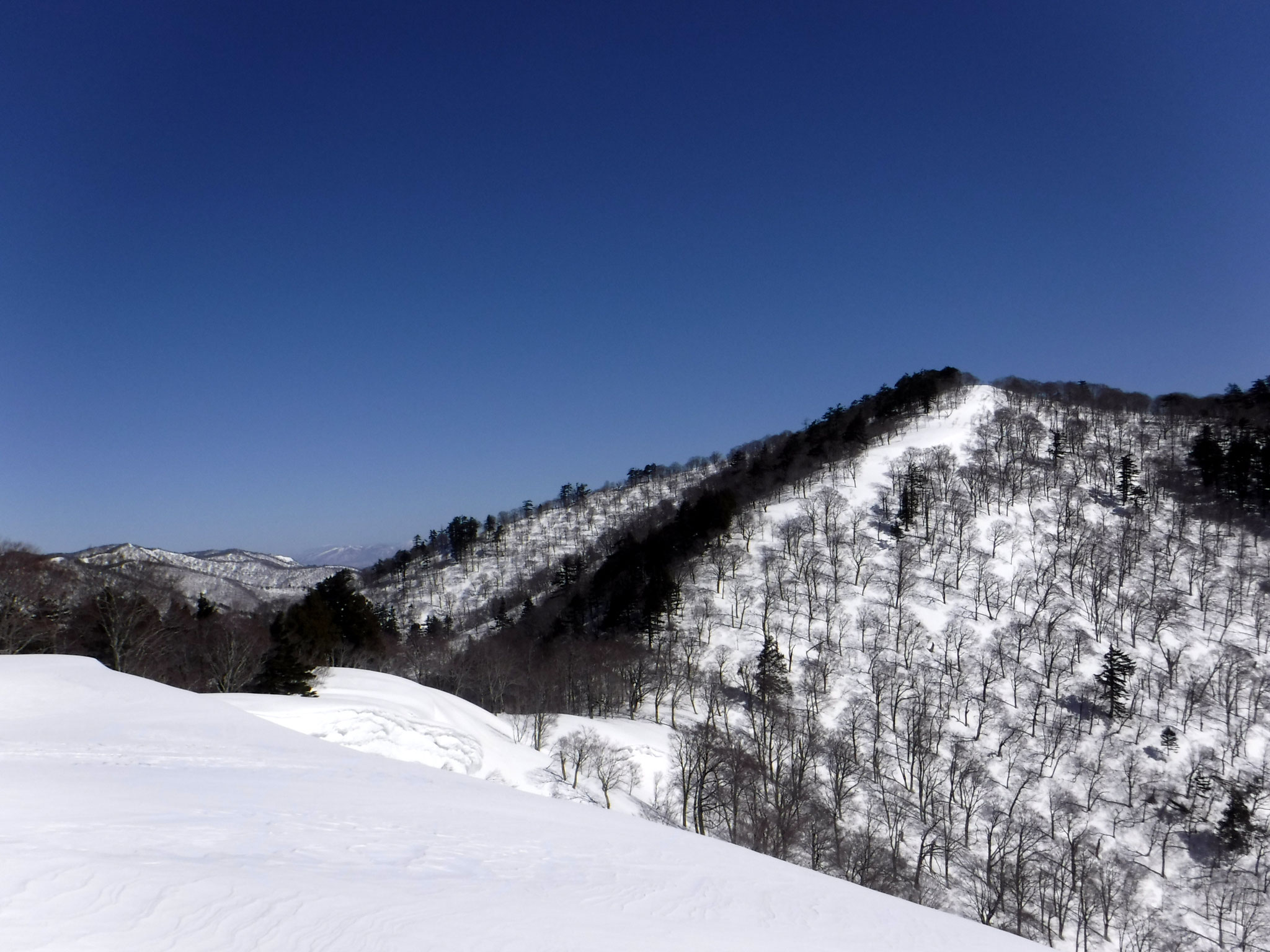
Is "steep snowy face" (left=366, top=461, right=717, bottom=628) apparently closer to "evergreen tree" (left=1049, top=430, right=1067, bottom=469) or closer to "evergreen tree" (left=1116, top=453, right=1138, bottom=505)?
"evergreen tree" (left=1049, top=430, right=1067, bottom=469)

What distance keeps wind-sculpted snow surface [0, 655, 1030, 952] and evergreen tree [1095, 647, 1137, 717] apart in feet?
182

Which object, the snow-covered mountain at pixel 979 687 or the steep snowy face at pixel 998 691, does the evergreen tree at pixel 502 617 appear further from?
the steep snowy face at pixel 998 691

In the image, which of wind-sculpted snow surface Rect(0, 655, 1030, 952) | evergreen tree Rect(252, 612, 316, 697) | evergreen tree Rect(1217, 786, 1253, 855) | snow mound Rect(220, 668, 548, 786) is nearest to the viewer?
wind-sculpted snow surface Rect(0, 655, 1030, 952)

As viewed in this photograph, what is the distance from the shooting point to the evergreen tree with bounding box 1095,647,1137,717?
55.8 m

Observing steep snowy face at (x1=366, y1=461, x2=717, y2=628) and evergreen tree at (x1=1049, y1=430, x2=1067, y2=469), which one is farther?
steep snowy face at (x1=366, y1=461, x2=717, y2=628)

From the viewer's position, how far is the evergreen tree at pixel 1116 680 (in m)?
55.8

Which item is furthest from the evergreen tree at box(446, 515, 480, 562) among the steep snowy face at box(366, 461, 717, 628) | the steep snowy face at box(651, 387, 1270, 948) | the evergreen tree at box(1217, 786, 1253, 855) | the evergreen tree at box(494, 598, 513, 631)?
the evergreen tree at box(1217, 786, 1253, 855)

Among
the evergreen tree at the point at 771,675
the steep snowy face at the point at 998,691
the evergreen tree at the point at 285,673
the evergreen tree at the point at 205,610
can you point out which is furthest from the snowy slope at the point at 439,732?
the evergreen tree at the point at 205,610

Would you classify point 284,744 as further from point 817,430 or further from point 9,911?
point 817,430

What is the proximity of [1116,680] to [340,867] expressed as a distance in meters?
67.4

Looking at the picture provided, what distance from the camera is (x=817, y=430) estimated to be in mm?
123188

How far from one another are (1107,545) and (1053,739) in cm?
3671

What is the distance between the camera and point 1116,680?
56.2 m

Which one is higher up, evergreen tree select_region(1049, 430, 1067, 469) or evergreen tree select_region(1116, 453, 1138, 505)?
evergreen tree select_region(1049, 430, 1067, 469)
